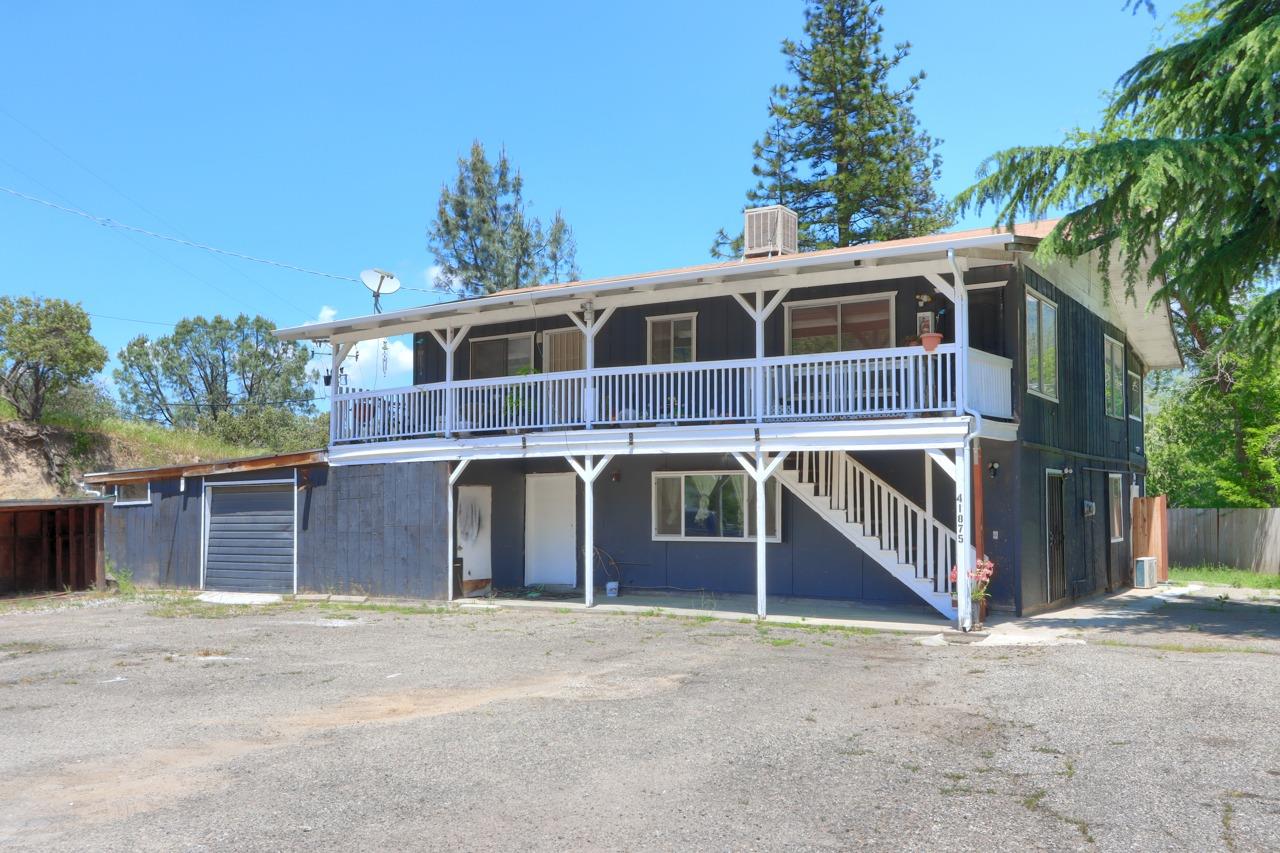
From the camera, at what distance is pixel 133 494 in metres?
20.3

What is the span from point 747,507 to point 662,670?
6606 millimetres

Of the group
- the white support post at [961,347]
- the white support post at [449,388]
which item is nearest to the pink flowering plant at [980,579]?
the white support post at [961,347]

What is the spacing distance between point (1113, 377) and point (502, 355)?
11.6 m

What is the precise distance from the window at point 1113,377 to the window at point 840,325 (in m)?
6.08

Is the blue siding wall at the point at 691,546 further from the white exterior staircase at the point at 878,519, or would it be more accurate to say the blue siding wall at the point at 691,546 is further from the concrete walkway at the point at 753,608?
the white exterior staircase at the point at 878,519

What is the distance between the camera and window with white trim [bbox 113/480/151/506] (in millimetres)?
20000

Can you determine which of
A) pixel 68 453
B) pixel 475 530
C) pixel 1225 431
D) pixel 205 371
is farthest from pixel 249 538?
pixel 205 371

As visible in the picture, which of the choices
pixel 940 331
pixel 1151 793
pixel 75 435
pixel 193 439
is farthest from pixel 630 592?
pixel 193 439

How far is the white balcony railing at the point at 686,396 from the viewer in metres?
13.1

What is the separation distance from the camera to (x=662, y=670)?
9.70 meters

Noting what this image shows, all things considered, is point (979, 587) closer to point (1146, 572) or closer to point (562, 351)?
point (1146, 572)

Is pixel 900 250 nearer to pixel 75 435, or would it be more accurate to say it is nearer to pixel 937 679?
pixel 937 679

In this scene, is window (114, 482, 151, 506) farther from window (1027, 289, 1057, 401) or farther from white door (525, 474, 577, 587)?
window (1027, 289, 1057, 401)

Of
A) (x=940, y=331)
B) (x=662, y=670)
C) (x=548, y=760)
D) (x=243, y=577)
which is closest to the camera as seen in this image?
(x=548, y=760)
